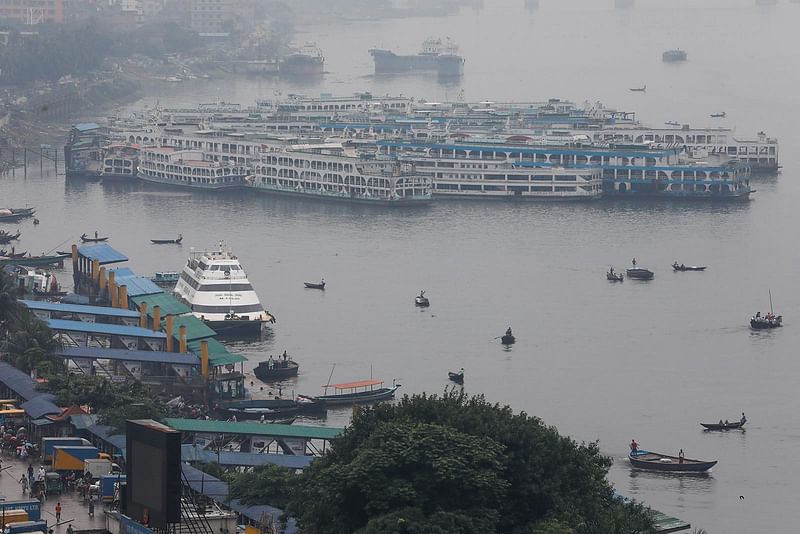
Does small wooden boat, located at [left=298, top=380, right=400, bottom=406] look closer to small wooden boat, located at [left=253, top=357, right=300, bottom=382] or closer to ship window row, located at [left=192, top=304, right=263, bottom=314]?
small wooden boat, located at [left=253, top=357, right=300, bottom=382]

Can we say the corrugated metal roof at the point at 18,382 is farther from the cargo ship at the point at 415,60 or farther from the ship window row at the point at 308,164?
the cargo ship at the point at 415,60

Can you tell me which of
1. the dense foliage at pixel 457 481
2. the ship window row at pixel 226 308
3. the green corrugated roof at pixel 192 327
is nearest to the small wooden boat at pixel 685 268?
the ship window row at pixel 226 308

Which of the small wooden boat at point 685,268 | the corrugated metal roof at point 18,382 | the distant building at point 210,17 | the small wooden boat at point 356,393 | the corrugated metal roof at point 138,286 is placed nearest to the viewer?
the corrugated metal roof at point 18,382

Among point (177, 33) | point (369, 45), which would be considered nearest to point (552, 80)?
point (177, 33)

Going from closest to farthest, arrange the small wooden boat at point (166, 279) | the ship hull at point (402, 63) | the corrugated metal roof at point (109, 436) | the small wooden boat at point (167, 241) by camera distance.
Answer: the corrugated metal roof at point (109, 436)
the small wooden boat at point (166, 279)
the small wooden boat at point (167, 241)
the ship hull at point (402, 63)

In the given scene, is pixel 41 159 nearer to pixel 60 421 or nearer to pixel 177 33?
pixel 60 421
